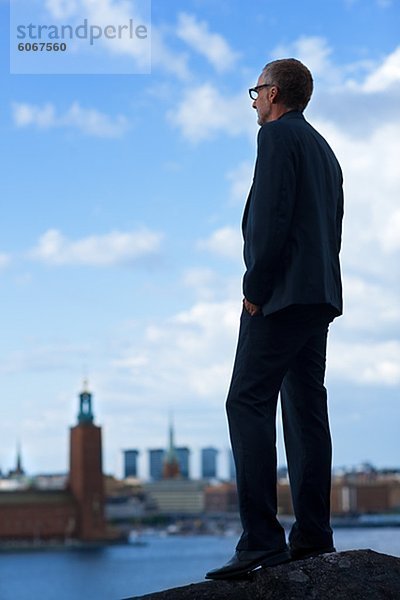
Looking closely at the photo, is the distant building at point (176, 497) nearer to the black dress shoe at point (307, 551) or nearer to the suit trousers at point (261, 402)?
the black dress shoe at point (307, 551)

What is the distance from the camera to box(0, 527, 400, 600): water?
141 feet

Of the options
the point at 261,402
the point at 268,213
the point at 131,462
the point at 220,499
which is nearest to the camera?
the point at 268,213

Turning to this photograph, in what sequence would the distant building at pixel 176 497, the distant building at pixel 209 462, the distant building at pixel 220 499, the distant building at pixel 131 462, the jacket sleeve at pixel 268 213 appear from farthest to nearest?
the distant building at pixel 209 462 < the distant building at pixel 131 462 < the distant building at pixel 176 497 < the distant building at pixel 220 499 < the jacket sleeve at pixel 268 213

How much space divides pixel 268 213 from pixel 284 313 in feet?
0.86

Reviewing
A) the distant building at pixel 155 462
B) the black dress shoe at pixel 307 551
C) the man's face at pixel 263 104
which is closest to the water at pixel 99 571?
the black dress shoe at pixel 307 551

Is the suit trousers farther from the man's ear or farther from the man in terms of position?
the man's ear

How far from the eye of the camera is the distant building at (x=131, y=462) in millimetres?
166250

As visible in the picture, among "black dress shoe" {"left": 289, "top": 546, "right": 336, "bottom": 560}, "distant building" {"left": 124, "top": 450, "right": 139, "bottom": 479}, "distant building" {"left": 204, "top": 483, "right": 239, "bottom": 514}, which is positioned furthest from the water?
"distant building" {"left": 124, "top": 450, "right": 139, "bottom": 479}

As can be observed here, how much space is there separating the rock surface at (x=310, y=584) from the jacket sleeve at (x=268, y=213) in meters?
0.69

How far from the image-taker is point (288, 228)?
2.84 m

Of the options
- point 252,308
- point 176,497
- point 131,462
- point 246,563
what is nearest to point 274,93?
point 252,308

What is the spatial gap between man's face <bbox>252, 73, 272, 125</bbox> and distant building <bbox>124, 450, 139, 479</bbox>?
540 ft

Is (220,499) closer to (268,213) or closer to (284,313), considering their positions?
(284,313)

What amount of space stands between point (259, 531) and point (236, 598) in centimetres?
18
